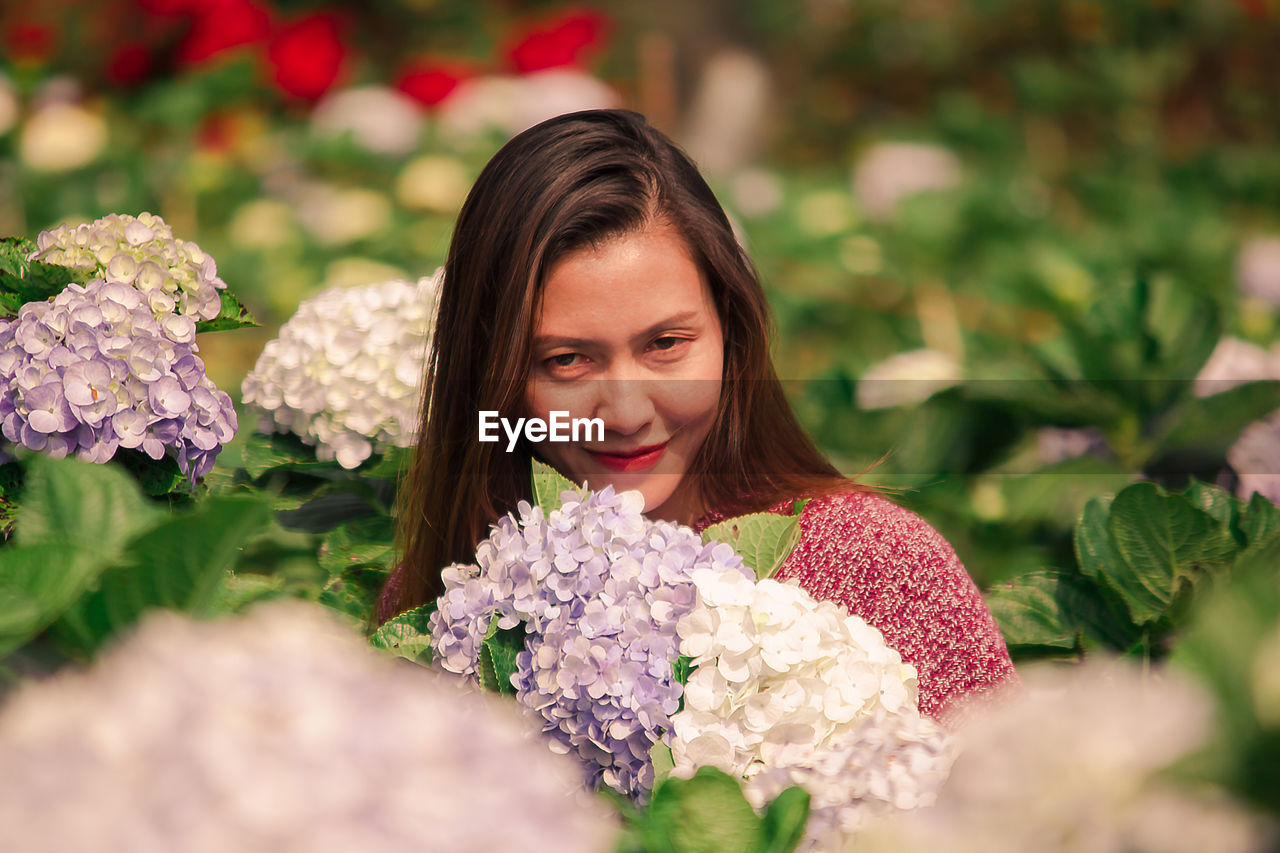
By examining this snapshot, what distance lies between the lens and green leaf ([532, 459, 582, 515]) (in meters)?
0.84

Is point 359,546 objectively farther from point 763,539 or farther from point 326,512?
point 763,539

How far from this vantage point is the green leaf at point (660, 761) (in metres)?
0.65

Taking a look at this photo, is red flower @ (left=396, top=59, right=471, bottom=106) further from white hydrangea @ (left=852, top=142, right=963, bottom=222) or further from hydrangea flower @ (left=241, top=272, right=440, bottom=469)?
hydrangea flower @ (left=241, top=272, right=440, bottom=469)

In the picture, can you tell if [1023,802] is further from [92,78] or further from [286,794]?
[92,78]

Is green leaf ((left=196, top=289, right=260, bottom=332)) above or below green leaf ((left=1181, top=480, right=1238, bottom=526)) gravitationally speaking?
above

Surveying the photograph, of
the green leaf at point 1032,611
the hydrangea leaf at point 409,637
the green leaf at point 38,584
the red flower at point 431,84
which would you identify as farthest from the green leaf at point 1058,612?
the red flower at point 431,84

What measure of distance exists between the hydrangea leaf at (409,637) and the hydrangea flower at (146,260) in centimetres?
23

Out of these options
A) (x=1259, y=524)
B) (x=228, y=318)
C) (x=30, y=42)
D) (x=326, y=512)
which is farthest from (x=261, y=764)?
(x=30, y=42)

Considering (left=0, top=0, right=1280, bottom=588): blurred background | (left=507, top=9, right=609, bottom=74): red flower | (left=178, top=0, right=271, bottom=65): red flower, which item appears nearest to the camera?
(left=0, top=0, right=1280, bottom=588): blurred background

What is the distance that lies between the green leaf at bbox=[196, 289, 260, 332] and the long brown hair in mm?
216

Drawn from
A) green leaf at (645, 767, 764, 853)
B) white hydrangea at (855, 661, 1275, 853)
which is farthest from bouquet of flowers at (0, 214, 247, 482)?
white hydrangea at (855, 661, 1275, 853)

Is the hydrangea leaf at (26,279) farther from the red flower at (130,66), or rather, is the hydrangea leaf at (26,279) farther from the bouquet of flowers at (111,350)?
the red flower at (130,66)

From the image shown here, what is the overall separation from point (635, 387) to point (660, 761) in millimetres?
372

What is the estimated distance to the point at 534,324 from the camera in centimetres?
96
